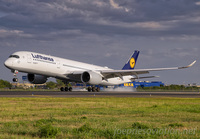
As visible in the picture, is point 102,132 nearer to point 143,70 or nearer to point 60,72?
point 60,72

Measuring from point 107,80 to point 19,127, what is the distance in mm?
48646

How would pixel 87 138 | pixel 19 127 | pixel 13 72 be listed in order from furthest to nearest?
pixel 13 72
pixel 19 127
pixel 87 138

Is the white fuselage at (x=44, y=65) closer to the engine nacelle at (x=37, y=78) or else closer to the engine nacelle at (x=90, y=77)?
the engine nacelle at (x=90, y=77)

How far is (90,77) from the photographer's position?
51.8m

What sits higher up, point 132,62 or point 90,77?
point 132,62

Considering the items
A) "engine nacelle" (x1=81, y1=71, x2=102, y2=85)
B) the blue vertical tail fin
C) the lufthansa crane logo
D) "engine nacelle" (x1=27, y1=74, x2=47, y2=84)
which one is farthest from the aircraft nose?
the lufthansa crane logo

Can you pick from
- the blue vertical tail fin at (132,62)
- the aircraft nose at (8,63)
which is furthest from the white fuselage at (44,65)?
the blue vertical tail fin at (132,62)

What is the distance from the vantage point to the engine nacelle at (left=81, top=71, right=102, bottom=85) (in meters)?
52.1

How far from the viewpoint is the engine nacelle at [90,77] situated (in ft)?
171

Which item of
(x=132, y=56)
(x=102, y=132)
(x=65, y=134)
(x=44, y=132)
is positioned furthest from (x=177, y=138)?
(x=132, y=56)

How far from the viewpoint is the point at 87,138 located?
9461 mm

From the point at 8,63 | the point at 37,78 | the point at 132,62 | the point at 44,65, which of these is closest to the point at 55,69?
the point at 44,65

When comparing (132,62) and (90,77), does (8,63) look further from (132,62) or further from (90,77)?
(132,62)

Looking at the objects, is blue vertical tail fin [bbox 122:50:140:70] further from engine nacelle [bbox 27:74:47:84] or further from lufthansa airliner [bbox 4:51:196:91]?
engine nacelle [bbox 27:74:47:84]
